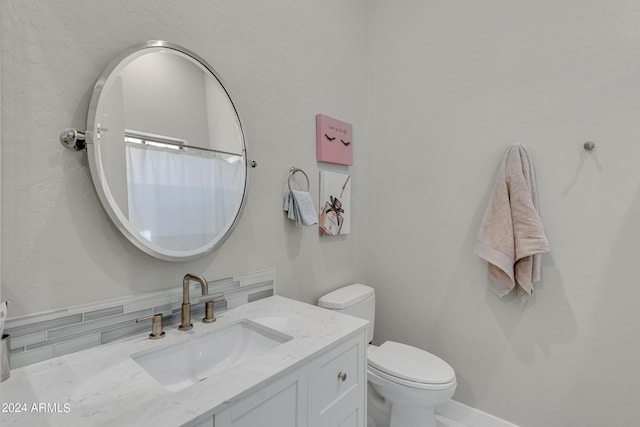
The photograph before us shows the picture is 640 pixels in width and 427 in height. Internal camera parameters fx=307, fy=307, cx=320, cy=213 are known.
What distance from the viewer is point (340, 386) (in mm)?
1020

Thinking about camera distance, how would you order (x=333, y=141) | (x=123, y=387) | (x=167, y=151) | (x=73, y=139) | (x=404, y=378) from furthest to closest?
(x=333, y=141), (x=404, y=378), (x=167, y=151), (x=73, y=139), (x=123, y=387)

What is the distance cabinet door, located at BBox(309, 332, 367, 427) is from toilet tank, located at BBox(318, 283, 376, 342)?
1.62 feet

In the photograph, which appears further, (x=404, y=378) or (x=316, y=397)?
(x=404, y=378)

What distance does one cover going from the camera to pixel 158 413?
2.01 feet

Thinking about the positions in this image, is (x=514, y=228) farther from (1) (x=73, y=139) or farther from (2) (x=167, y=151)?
(1) (x=73, y=139)

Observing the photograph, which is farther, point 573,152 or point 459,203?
point 459,203

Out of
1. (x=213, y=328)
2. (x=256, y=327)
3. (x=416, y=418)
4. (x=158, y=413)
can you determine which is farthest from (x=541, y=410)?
(x=158, y=413)

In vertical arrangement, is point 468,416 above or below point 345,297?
below

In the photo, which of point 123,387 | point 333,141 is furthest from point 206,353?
point 333,141

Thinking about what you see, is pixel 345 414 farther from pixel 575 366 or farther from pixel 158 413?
pixel 575 366

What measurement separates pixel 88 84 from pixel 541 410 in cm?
235

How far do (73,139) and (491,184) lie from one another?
1.82 meters

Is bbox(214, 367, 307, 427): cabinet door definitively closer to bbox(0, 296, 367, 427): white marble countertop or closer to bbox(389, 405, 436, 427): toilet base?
bbox(0, 296, 367, 427): white marble countertop

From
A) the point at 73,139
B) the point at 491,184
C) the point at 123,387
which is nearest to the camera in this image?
the point at 123,387
